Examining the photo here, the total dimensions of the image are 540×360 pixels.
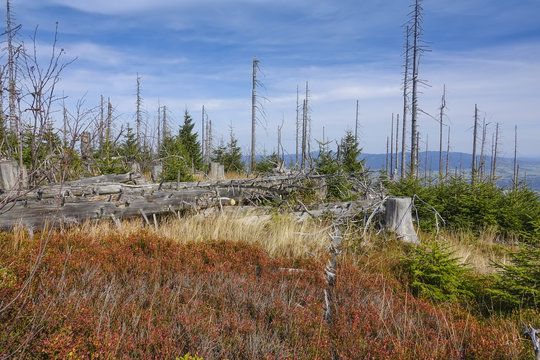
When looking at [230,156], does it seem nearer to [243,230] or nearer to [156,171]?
[156,171]

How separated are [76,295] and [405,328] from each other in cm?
360

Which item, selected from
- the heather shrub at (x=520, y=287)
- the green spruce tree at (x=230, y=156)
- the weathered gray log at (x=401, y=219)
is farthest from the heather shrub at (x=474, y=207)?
the green spruce tree at (x=230, y=156)

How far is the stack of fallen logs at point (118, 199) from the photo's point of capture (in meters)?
5.90

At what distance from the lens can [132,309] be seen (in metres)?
3.16

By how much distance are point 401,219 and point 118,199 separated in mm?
6494

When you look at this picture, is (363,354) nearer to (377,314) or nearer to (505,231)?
(377,314)

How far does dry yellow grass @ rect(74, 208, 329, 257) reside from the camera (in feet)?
20.4

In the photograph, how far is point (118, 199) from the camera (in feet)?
22.9

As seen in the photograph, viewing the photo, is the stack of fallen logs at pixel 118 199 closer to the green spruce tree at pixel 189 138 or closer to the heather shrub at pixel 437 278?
the heather shrub at pixel 437 278

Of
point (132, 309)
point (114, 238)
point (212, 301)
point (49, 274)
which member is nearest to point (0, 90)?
point (49, 274)

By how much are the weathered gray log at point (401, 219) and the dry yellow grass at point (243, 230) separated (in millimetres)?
1654

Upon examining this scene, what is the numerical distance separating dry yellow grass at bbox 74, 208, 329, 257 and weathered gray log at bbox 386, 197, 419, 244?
1654mm

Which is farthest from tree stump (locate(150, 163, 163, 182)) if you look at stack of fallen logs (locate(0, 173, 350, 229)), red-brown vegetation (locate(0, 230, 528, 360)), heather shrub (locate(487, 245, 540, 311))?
heather shrub (locate(487, 245, 540, 311))

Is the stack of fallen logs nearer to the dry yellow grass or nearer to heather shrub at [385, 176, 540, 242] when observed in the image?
the dry yellow grass
